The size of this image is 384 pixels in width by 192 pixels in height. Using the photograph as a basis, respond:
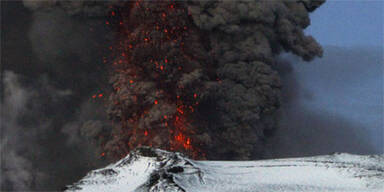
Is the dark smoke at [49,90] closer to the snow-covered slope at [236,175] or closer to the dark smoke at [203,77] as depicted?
the dark smoke at [203,77]

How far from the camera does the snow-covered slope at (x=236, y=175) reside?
134cm

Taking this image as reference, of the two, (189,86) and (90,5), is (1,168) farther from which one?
(189,86)

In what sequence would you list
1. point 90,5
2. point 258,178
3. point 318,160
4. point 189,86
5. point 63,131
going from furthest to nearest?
point 63,131
point 90,5
point 189,86
point 318,160
point 258,178

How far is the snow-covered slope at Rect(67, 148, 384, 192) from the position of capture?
1336 millimetres

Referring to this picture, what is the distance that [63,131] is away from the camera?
9.35 metres

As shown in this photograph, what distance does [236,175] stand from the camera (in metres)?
1.51

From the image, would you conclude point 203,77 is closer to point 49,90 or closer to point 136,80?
point 136,80

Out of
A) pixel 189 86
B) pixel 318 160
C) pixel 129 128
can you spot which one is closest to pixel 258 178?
pixel 318 160

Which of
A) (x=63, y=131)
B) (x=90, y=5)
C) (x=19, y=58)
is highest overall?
(x=90, y=5)

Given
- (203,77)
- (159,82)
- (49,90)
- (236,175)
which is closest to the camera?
(236,175)

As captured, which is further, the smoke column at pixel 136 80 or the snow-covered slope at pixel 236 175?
the smoke column at pixel 136 80

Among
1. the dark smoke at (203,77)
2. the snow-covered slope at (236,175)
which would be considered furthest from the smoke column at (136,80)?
the snow-covered slope at (236,175)

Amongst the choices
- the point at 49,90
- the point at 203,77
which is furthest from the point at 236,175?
the point at 49,90

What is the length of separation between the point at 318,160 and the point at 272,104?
21.6ft
